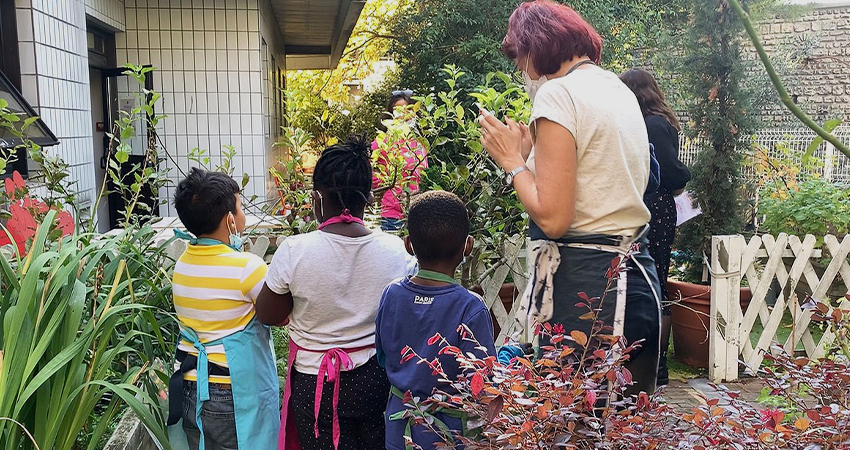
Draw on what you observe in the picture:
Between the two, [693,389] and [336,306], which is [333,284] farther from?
[693,389]

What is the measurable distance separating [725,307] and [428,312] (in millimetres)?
3417

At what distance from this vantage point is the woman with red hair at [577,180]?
2.10 meters

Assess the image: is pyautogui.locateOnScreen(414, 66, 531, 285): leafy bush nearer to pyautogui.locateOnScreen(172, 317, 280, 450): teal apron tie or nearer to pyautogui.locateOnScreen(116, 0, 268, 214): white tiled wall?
pyautogui.locateOnScreen(172, 317, 280, 450): teal apron tie

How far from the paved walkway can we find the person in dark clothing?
0.84 ft

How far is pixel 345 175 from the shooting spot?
259 centimetres

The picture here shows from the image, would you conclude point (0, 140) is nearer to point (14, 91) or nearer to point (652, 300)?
point (14, 91)

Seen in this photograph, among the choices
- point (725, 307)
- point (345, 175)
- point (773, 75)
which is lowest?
point (725, 307)

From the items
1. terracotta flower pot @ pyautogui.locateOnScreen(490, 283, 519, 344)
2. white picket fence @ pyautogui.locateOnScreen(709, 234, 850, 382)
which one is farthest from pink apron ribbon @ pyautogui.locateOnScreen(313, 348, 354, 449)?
white picket fence @ pyautogui.locateOnScreen(709, 234, 850, 382)

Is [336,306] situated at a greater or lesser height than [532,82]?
lesser

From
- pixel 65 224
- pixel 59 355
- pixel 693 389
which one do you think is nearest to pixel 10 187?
pixel 65 224

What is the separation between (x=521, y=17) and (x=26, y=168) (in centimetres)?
380

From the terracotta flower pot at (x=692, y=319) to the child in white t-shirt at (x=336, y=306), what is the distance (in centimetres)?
321

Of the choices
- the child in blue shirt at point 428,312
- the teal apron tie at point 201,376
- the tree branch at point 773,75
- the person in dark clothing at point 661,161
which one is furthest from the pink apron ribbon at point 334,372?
the person in dark clothing at point 661,161

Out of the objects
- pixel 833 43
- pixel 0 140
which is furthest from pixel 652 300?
pixel 833 43
